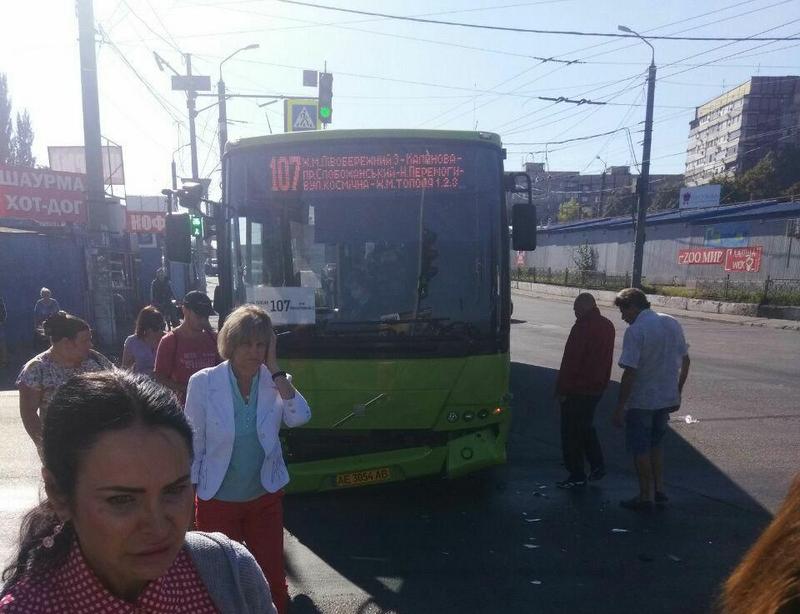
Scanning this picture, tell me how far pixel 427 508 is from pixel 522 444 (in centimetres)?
262

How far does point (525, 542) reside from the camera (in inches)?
203

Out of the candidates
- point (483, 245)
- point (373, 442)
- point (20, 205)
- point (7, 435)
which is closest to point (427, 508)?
point (373, 442)

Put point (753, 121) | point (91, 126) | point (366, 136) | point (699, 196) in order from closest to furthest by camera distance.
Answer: point (366, 136)
point (91, 126)
point (699, 196)
point (753, 121)

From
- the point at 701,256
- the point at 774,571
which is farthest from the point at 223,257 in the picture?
the point at 701,256

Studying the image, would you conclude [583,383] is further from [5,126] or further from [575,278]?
[5,126]

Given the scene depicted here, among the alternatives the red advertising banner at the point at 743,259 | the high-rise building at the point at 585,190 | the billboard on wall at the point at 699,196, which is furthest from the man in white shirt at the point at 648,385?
the high-rise building at the point at 585,190

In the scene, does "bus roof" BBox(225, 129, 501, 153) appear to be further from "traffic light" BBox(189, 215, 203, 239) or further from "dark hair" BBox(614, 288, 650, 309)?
"dark hair" BBox(614, 288, 650, 309)

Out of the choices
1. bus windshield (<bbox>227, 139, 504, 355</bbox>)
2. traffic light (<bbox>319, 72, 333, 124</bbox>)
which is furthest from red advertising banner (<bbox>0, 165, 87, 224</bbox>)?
bus windshield (<bbox>227, 139, 504, 355</bbox>)

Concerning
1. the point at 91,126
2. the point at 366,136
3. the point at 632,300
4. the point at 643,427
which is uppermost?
the point at 91,126

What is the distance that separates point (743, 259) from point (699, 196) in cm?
2766

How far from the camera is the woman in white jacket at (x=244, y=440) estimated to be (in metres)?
3.38

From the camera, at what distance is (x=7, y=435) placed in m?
→ 8.45

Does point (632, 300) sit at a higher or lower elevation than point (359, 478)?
higher

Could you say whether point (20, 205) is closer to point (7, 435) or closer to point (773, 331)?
point (7, 435)
